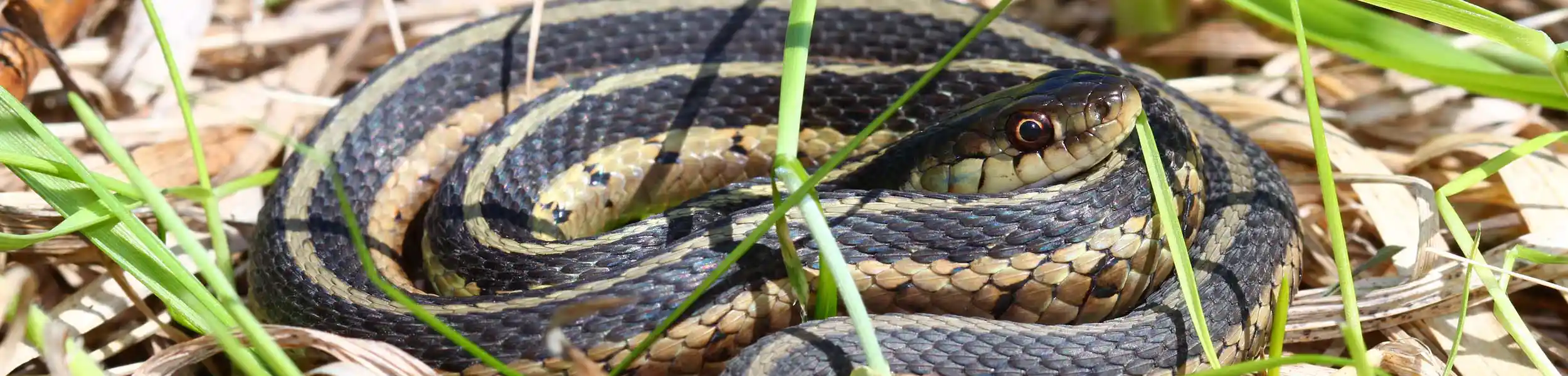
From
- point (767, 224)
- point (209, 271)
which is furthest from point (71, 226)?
point (767, 224)

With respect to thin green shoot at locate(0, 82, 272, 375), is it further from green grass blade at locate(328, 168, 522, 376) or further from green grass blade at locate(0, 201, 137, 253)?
green grass blade at locate(328, 168, 522, 376)

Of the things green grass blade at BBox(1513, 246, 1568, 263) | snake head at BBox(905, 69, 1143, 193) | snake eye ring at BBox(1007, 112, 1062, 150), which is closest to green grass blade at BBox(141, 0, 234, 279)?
snake head at BBox(905, 69, 1143, 193)

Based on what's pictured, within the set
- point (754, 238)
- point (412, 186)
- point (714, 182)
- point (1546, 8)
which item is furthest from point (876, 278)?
point (1546, 8)

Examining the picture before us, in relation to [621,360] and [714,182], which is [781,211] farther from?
[714,182]

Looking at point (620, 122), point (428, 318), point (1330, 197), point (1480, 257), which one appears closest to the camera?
point (428, 318)

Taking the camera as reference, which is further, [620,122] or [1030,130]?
[620,122]

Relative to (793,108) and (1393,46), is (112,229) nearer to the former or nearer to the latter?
(793,108)

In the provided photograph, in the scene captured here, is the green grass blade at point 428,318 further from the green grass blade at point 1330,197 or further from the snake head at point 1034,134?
the green grass blade at point 1330,197

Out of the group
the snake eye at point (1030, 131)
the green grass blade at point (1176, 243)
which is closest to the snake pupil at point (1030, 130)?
the snake eye at point (1030, 131)
